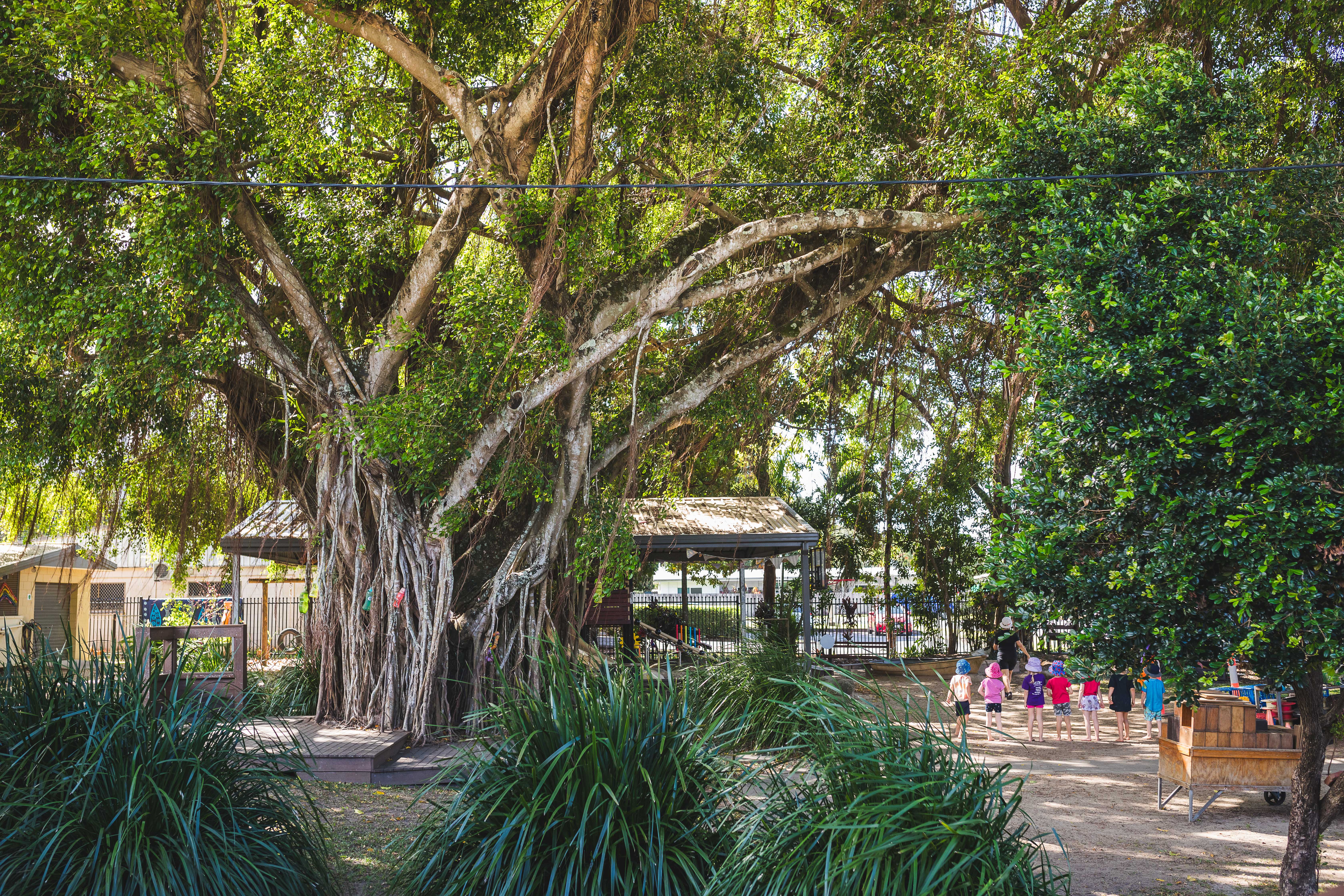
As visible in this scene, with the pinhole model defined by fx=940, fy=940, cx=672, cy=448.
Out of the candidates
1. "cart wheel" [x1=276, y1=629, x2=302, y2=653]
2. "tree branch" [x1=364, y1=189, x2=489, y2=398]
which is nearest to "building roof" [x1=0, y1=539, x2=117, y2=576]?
"cart wheel" [x1=276, y1=629, x2=302, y2=653]

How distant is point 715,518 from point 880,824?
11.2 metres

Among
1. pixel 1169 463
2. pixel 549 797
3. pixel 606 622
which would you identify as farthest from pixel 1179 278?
pixel 606 622

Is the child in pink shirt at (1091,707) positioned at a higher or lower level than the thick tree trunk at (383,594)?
lower

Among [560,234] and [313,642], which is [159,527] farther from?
[560,234]

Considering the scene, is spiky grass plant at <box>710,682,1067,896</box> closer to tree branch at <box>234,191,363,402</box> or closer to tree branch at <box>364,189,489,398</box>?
tree branch at <box>364,189,489,398</box>

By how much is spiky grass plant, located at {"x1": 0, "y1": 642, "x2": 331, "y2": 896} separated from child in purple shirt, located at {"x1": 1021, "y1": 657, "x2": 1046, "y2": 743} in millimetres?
7994

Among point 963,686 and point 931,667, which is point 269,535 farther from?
point 931,667

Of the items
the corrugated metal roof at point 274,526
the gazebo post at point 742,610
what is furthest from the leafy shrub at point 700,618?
the corrugated metal roof at point 274,526

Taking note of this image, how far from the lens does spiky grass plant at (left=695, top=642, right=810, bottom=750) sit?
6352 mm

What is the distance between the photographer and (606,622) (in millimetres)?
14805

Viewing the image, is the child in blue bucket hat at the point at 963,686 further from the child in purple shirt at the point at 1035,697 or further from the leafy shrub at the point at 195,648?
the leafy shrub at the point at 195,648

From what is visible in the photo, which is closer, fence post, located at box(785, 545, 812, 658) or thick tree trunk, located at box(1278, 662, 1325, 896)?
thick tree trunk, located at box(1278, 662, 1325, 896)

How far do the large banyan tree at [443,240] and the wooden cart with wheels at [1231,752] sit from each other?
15.8 ft

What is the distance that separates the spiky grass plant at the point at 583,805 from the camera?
12.6 ft
